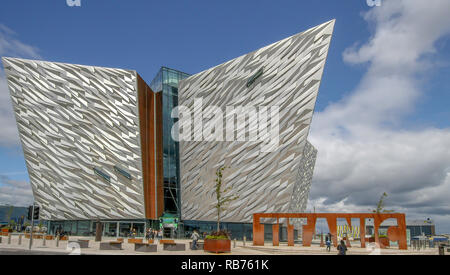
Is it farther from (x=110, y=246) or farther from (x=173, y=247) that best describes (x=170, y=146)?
(x=110, y=246)

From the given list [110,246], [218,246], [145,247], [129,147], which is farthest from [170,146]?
[218,246]

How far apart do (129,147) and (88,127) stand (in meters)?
5.34

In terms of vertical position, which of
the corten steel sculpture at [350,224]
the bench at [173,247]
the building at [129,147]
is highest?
the building at [129,147]

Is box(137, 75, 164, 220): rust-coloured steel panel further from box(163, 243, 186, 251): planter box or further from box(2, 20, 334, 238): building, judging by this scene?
box(163, 243, 186, 251): planter box

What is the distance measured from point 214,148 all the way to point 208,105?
5146 mm

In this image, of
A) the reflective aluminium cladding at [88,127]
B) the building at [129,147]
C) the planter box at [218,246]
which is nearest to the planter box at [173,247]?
the planter box at [218,246]

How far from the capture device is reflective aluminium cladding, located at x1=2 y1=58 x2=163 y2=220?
42.5 metres

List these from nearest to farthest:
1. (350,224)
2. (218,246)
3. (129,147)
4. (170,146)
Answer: (218,246) < (350,224) < (129,147) < (170,146)

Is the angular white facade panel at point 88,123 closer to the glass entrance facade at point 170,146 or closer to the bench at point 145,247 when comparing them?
the glass entrance facade at point 170,146

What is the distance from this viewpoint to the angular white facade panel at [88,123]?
42.5m

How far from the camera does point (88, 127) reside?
42.8 meters

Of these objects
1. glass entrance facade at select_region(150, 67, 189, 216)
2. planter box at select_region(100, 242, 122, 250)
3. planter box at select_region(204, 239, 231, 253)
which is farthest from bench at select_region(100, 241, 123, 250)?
glass entrance facade at select_region(150, 67, 189, 216)
